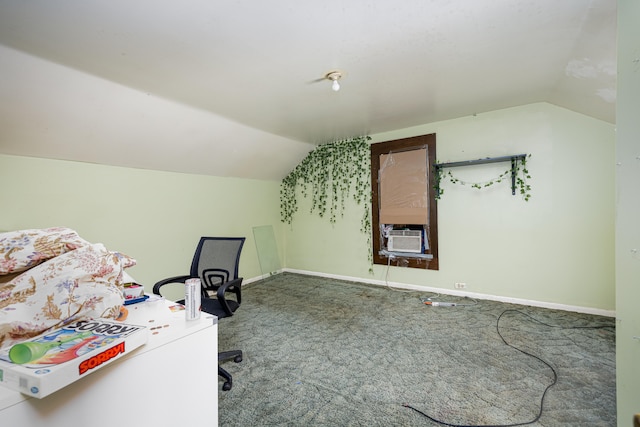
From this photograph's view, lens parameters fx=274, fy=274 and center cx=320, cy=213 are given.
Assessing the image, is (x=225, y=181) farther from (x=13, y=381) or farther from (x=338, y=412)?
(x=13, y=381)

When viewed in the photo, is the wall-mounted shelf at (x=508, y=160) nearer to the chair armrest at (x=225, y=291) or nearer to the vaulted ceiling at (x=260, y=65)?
the vaulted ceiling at (x=260, y=65)

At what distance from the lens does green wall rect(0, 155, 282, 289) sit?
238cm

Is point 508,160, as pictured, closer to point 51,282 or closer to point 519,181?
point 519,181

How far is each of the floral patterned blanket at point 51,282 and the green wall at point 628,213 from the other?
2.12 m

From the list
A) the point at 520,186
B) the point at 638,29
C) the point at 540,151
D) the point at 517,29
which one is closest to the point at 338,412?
the point at 638,29

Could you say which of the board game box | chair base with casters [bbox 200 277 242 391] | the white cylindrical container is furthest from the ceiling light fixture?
the board game box

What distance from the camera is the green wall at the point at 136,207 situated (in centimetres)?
238

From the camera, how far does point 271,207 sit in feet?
16.2

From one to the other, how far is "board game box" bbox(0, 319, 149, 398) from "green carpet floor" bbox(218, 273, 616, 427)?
105 centimetres

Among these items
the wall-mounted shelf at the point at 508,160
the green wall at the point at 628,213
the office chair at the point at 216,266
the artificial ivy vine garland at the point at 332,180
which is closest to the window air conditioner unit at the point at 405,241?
the artificial ivy vine garland at the point at 332,180

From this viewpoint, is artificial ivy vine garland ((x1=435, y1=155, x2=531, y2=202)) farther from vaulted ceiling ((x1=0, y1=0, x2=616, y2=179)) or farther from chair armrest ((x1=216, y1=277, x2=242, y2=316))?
chair armrest ((x1=216, y1=277, x2=242, y2=316))

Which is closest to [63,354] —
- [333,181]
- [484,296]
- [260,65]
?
[260,65]

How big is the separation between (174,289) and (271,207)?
81.0 inches

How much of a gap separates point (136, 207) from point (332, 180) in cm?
277
